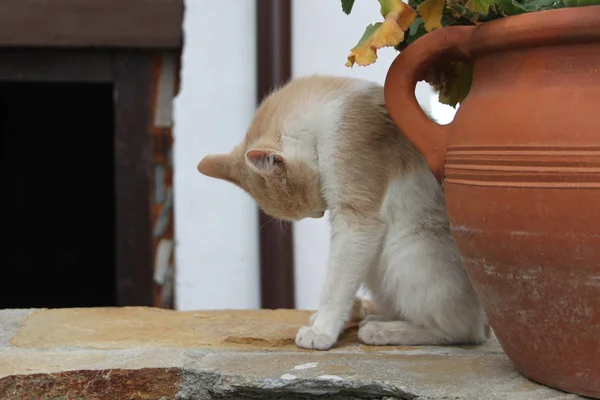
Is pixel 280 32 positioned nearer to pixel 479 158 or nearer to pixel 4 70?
pixel 4 70

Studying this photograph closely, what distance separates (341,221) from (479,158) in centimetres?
40

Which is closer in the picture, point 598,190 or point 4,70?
point 598,190

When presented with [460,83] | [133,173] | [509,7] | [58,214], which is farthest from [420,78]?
[58,214]

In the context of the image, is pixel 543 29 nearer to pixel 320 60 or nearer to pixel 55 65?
pixel 320 60

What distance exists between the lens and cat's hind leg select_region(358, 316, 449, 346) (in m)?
1.43

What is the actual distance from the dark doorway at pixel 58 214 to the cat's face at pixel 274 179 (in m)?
2.45

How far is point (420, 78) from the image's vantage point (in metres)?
1.25

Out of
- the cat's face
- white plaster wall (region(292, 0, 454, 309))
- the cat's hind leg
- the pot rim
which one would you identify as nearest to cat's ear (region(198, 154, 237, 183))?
the cat's face

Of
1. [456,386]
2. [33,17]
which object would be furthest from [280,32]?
[456,386]

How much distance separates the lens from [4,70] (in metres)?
2.57

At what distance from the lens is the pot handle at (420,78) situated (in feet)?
3.80

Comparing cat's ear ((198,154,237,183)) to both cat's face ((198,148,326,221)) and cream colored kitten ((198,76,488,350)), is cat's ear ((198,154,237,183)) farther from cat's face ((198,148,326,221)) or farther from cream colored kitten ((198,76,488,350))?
cream colored kitten ((198,76,488,350))

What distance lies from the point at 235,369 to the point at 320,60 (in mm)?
1538

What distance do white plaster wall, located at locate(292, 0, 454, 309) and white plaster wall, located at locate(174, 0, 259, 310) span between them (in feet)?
0.62
